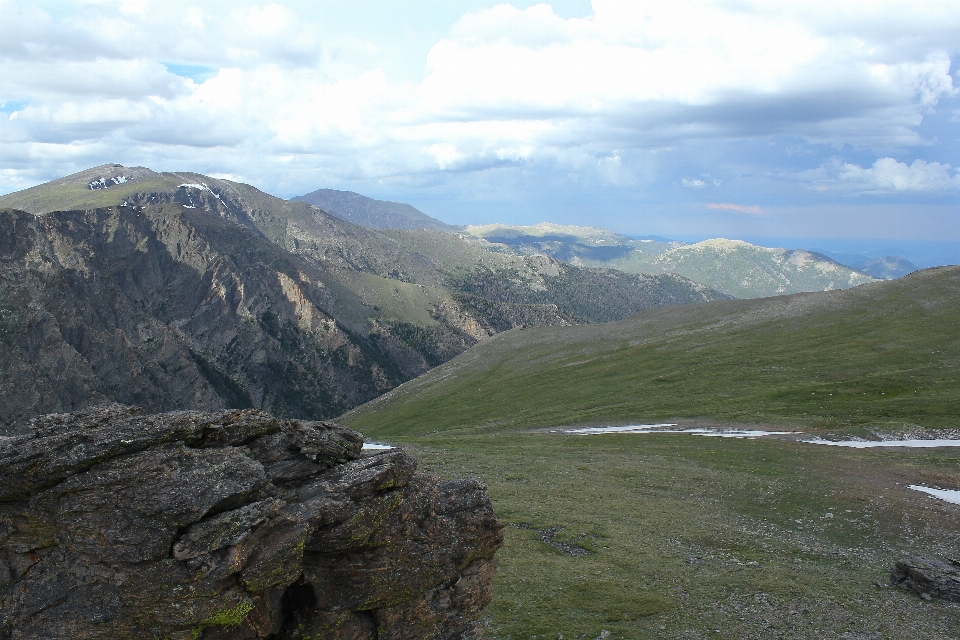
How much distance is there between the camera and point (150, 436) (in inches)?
701

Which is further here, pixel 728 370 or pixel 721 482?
pixel 728 370

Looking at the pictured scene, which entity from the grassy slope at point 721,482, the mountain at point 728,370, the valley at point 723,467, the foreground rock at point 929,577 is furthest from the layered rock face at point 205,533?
the mountain at point 728,370

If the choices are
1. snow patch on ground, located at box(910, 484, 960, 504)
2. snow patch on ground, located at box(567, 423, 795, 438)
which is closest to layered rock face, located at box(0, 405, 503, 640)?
snow patch on ground, located at box(910, 484, 960, 504)

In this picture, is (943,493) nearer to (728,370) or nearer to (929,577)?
(929,577)

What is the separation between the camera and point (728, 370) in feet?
336

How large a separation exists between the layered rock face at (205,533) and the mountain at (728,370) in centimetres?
6376

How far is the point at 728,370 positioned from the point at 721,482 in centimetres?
5904

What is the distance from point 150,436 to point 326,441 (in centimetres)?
509

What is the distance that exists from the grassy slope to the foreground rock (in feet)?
2.22

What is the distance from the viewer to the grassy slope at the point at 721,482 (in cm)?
2684

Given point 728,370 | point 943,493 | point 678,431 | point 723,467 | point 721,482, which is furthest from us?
point 728,370

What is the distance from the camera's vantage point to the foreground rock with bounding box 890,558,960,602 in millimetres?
28531

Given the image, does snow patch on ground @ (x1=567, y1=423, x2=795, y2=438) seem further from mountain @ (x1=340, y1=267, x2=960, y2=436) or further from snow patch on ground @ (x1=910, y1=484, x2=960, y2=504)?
snow patch on ground @ (x1=910, y1=484, x2=960, y2=504)

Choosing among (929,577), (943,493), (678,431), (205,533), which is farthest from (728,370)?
(205,533)
